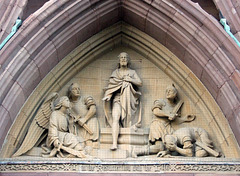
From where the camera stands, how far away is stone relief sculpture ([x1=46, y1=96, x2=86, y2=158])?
12828 mm

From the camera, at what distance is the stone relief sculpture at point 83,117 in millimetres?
13219

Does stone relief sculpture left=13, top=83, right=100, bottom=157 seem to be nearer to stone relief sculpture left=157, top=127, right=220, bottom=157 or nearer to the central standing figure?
the central standing figure

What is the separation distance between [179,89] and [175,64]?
51 centimetres

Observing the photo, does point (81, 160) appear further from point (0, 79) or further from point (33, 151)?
point (0, 79)

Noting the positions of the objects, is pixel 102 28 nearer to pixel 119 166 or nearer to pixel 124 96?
pixel 124 96

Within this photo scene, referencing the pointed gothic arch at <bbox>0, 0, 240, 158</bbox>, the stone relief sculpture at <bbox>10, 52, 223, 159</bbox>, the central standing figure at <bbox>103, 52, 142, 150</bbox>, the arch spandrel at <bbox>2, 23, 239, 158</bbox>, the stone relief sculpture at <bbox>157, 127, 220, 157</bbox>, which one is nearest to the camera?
the pointed gothic arch at <bbox>0, 0, 240, 158</bbox>

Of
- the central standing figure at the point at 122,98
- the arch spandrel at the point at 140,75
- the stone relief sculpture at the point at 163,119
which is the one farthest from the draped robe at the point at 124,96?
the stone relief sculpture at the point at 163,119

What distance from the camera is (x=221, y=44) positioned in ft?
42.1

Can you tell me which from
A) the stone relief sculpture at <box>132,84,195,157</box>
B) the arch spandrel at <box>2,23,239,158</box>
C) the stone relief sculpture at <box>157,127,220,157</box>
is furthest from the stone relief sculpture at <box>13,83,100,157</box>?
the stone relief sculpture at <box>157,127,220,157</box>

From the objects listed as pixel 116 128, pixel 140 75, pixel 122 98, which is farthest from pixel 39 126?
pixel 140 75

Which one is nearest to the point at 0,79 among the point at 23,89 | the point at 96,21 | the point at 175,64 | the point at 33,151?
the point at 23,89

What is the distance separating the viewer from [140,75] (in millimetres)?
14031

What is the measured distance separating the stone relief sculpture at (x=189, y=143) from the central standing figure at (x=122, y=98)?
807 mm

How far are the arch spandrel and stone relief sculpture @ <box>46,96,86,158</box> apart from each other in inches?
18.6
